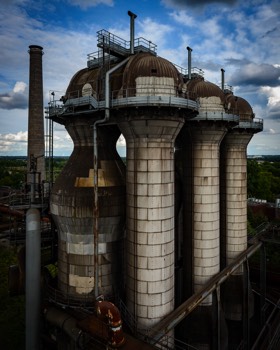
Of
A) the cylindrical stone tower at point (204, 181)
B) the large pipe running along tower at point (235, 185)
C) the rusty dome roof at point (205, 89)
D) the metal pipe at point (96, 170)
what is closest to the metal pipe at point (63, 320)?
the metal pipe at point (96, 170)

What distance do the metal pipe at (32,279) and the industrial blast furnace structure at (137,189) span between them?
1.50 meters

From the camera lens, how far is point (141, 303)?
16.9m

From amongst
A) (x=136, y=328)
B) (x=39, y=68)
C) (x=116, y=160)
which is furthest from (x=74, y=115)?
(x=39, y=68)

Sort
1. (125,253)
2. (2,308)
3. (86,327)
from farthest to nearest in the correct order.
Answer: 1. (2,308)
2. (125,253)
3. (86,327)

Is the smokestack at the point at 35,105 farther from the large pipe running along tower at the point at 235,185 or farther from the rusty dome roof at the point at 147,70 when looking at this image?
the rusty dome roof at the point at 147,70

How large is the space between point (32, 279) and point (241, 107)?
2259 cm

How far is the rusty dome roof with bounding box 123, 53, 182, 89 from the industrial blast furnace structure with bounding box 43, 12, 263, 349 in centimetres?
6

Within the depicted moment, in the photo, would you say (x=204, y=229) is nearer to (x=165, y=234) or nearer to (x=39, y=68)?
(x=165, y=234)

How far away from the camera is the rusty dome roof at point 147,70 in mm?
16487

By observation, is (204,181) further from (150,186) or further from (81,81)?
(81,81)

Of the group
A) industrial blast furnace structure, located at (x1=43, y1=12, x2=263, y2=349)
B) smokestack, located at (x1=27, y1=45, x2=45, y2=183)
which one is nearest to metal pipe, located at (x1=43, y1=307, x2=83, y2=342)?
industrial blast furnace structure, located at (x1=43, y1=12, x2=263, y2=349)

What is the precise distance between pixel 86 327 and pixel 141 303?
14.0 ft

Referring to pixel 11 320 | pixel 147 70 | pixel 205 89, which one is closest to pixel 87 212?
pixel 147 70

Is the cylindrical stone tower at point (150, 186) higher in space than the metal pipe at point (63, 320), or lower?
higher
